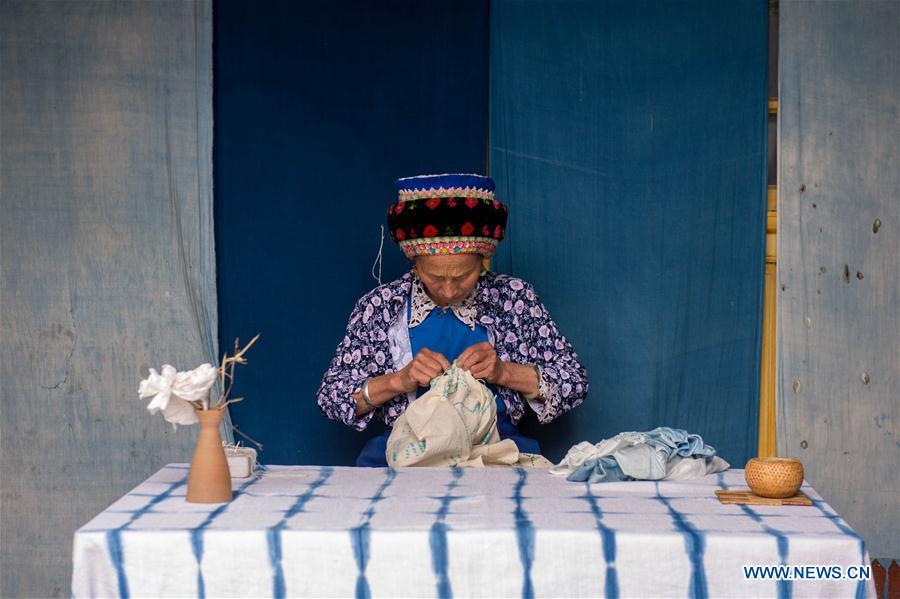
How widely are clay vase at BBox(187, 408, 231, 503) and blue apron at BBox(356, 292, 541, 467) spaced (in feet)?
4.05

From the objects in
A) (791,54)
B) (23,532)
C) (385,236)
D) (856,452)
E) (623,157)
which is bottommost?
(23,532)

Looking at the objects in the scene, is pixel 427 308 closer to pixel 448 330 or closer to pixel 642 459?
pixel 448 330

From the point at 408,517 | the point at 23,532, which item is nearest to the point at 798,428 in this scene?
the point at 408,517

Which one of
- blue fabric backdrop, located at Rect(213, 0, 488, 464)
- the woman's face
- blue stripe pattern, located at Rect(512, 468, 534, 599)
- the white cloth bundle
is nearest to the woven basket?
blue stripe pattern, located at Rect(512, 468, 534, 599)

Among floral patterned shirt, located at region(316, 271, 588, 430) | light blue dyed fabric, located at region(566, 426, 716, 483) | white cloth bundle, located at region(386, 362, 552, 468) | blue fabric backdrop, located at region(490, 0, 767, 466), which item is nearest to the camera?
light blue dyed fabric, located at region(566, 426, 716, 483)

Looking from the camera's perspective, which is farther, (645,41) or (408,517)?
(645,41)

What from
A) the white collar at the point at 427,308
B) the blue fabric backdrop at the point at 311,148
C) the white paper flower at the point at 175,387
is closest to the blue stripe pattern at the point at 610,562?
the white paper flower at the point at 175,387

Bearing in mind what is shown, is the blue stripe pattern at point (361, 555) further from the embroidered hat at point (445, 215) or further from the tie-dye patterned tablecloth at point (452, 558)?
the embroidered hat at point (445, 215)

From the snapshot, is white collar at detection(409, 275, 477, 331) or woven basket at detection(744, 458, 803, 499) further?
white collar at detection(409, 275, 477, 331)

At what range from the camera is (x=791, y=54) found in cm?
408

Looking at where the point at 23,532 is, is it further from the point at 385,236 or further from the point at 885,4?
the point at 885,4

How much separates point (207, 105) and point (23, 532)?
1760mm

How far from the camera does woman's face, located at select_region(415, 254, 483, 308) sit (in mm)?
3479

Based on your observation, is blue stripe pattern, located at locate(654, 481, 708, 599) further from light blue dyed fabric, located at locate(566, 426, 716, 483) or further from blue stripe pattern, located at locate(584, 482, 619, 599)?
light blue dyed fabric, located at locate(566, 426, 716, 483)
